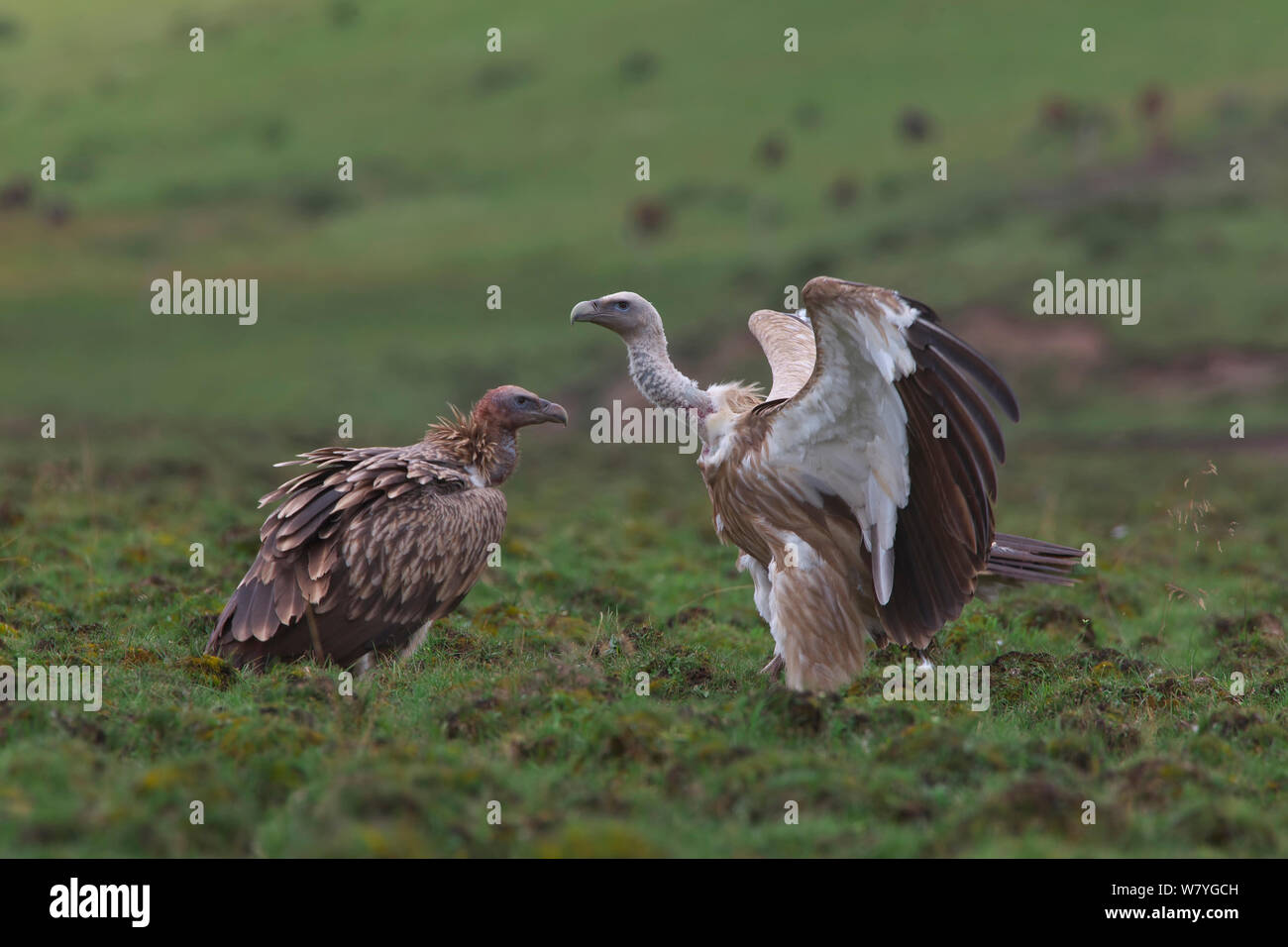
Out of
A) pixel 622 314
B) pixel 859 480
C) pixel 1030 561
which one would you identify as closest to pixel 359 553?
pixel 622 314

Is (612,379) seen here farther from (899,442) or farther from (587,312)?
(899,442)

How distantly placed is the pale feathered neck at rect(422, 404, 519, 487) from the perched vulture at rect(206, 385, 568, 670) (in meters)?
0.37

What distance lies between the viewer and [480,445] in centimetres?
891

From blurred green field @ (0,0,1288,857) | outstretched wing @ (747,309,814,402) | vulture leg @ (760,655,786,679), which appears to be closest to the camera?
blurred green field @ (0,0,1288,857)

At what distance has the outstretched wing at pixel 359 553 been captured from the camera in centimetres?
752

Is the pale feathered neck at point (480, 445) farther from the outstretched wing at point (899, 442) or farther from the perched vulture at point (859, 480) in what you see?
the outstretched wing at point (899, 442)

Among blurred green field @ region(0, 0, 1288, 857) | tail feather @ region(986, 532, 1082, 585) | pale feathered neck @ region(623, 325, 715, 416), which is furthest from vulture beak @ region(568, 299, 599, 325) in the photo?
tail feather @ region(986, 532, 1082, 585)

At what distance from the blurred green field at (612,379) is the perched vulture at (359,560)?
374 millimetres

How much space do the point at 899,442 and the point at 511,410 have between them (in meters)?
2.81

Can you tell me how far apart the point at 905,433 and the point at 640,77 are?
4519 cm

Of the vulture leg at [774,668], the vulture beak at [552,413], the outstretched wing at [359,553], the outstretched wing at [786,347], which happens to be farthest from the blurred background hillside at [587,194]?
the vulture leg at [774,668]

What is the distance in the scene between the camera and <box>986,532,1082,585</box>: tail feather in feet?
27.7

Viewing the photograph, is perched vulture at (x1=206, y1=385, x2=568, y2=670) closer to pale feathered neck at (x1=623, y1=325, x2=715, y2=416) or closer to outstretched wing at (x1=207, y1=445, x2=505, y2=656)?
outstretched wing at (x1=207, y1=445, x2=505, y2=656)
